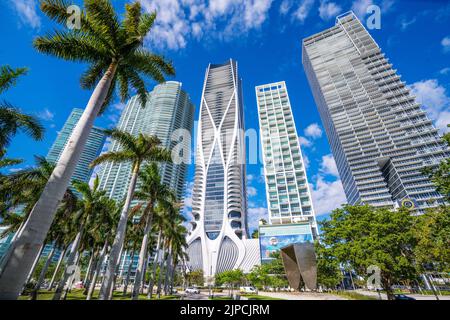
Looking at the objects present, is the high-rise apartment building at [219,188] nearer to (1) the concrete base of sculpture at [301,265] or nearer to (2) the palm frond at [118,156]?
(1) the concrete base of sculpture at [301,265]

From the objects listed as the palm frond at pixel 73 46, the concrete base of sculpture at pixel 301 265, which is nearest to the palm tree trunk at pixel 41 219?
the palm frond at pixel 73 46

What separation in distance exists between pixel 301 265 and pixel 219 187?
82537 millimetres

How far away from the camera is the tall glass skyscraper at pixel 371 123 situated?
89.6 metres

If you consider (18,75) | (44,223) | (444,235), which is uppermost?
(18,75)

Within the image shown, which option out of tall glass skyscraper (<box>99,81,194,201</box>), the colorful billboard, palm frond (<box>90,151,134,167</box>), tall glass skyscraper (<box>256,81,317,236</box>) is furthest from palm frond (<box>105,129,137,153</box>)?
tall glass skyscraper (<box>99,81,194,201</box>)

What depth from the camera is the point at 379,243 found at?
2014 cm

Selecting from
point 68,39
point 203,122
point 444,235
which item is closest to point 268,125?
point 203,122

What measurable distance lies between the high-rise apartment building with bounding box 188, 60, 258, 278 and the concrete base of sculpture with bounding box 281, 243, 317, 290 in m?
61.6

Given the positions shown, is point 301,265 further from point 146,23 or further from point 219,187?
point 219,187

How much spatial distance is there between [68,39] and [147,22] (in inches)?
163

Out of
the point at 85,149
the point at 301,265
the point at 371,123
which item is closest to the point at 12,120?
the point at 301,265

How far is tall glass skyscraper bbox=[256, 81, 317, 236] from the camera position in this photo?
3639 inches

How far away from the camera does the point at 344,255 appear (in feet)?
74.0
